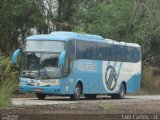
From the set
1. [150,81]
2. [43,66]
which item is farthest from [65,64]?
[150,81]

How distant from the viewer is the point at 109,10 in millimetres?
46000

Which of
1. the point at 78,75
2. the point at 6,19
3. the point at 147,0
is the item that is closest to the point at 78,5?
the point at 6,19

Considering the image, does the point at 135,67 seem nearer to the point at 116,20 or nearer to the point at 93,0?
the point at 116,20

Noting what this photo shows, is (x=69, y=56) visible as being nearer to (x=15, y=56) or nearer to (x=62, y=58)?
(x=62, y=58)

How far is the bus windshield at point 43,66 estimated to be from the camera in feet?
98.7

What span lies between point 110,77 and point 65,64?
594cm

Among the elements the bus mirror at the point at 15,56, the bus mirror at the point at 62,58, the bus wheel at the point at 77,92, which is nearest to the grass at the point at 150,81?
the bus wheel at the point at 77,92

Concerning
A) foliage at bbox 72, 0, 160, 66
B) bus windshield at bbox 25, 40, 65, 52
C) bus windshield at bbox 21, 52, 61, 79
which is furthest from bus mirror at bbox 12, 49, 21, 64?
foliage at bbox 72, 0, 160, 66

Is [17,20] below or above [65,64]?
above

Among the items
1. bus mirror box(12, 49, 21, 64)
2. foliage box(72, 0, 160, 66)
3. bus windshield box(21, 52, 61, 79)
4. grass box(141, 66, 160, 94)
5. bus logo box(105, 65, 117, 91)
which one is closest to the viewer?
bus windshield box(21, 52, 61, 79)

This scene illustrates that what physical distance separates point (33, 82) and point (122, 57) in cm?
783

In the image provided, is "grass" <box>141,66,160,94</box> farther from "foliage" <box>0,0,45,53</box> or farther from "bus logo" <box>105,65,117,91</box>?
"bus logo" <box>105,65,117,91</box>

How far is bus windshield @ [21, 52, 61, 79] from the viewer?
30.1m

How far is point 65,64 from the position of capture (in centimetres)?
3019
